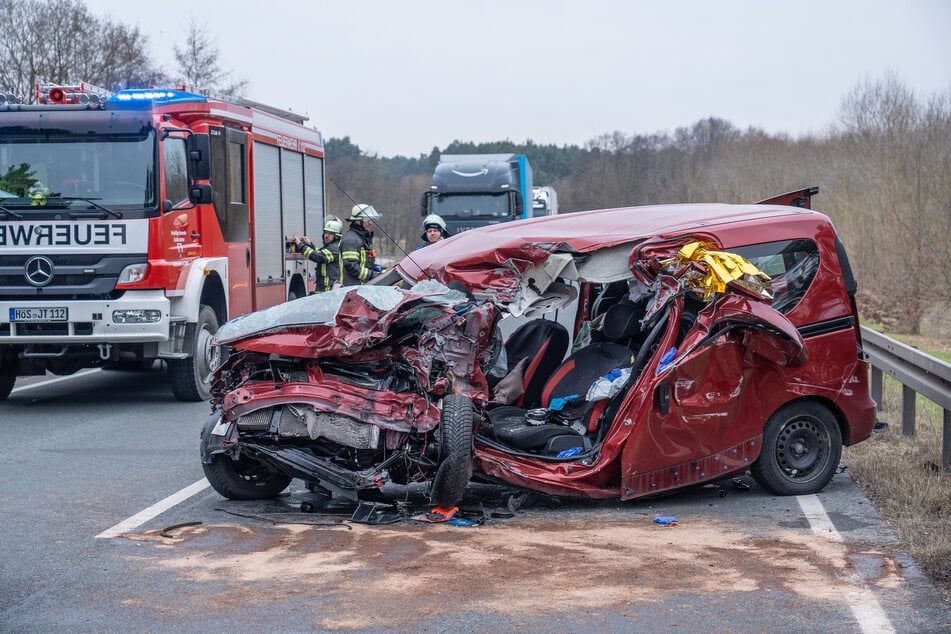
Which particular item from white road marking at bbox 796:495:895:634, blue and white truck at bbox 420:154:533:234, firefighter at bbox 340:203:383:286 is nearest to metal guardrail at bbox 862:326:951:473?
white road marking at bbox 796:495:895:634

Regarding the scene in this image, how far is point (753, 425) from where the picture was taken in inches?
271

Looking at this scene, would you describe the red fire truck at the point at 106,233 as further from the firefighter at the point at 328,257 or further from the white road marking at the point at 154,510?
the white road marking at the point at 154,510

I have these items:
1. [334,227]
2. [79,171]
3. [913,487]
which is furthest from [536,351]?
[334,227]

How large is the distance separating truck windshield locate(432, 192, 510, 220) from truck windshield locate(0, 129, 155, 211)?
1468cm

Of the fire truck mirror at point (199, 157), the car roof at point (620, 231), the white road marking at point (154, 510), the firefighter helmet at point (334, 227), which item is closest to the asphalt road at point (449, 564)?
the white road marking at point (154, 510)

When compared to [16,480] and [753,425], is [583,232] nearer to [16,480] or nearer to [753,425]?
[753,425]

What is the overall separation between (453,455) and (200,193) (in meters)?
6.06

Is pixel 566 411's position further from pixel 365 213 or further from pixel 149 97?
pixel 149 97

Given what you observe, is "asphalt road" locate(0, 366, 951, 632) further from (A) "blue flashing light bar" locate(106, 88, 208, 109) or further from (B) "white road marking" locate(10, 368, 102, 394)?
(B) "white road marking" locate(10, 368, 102, 394)

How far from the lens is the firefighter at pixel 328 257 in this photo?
1404 centimetres

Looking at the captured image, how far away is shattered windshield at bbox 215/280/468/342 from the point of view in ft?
21.5

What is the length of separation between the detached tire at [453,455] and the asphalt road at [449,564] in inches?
8.9

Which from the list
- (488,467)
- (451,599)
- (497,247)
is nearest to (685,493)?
(488,467)

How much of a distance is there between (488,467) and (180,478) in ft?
8.50
